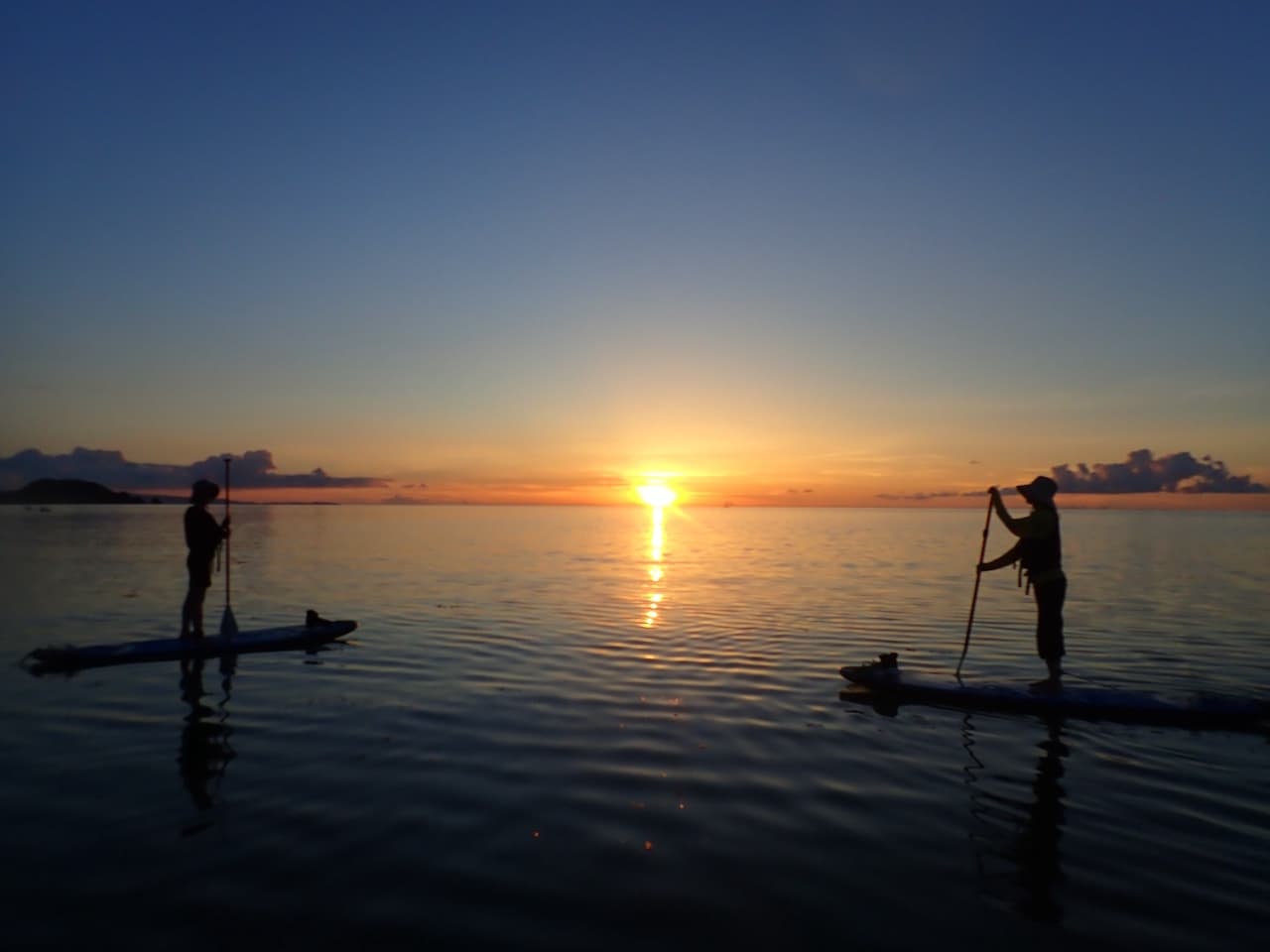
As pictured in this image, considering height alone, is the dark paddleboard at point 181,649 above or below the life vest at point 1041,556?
below

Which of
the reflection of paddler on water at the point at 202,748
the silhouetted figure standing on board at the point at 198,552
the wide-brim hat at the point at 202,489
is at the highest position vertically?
the wide-brim hat at the point at 202,489

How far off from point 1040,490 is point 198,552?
16356 millimetres

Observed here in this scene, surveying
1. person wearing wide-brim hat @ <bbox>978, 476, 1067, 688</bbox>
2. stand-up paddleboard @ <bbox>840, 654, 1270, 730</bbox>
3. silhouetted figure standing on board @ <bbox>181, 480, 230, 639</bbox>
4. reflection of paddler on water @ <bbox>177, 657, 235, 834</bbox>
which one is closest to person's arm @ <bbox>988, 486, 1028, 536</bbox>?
person wearing wide-brim hat @ <bbox>978, 476, 1067, 688</bbox>

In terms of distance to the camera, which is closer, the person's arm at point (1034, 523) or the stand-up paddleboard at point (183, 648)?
the person's arm at point (1034, 523)

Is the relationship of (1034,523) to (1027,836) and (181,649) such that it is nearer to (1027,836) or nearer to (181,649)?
(1027,836)

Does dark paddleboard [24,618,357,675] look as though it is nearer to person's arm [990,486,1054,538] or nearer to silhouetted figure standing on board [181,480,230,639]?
silhouetted figure standing on board [181,480,230,639]

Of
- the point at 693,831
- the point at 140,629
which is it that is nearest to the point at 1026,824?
the point at 693,831

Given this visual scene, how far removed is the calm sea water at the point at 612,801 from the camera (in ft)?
20.1

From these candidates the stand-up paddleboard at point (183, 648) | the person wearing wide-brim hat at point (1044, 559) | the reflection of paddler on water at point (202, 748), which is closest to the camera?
the reflection of paddler on water at point (202, 748)

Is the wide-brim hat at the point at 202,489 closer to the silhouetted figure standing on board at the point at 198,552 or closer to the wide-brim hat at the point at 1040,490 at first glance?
the silhouetted figure standing on board at the point at 198,552

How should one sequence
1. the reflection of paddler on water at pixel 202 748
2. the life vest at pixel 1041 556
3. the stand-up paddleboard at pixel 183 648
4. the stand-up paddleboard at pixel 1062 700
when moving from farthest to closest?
the stand-up paddleboard at pixel 183 648 → the life vest at pixel 1041 556 → the stand-up paddleboard at pixel 1062 700 → the reflection of paddler on water at pixel 202 748

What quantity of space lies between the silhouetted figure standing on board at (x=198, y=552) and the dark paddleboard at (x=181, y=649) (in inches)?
16.0

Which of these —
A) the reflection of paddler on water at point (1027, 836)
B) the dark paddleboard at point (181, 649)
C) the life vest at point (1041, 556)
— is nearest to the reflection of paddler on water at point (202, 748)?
Answer: the dark paddleboard at point (181, 649)

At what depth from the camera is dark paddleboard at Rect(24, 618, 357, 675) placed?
1515 cm
